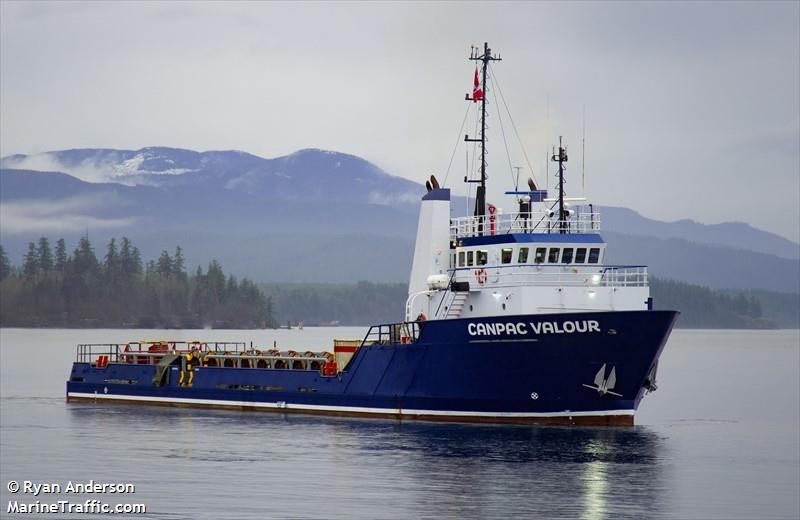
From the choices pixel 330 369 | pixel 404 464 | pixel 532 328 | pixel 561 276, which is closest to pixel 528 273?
pixel 561 276

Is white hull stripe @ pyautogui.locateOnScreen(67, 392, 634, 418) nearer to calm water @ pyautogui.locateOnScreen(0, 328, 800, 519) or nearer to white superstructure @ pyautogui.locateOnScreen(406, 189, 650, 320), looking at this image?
calm water @ pyautogui.locateOnScreen(0, 328, 800, 519)

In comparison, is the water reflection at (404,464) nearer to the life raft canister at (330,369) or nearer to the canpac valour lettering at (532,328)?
the life raft canister at (330,369)

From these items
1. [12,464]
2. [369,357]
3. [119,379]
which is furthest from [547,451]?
[119,379]

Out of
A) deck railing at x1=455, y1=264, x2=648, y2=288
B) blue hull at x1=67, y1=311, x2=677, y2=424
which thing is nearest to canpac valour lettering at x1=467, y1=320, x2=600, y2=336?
blue hull at x1=67, y1=311, x2=677, y2=424

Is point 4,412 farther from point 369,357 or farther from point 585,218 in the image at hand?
point 585,218

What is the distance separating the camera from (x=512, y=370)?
152ft

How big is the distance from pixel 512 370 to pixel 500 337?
1.28 metres

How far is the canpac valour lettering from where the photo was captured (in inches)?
1783

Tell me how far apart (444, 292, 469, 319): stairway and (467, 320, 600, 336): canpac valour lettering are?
298 centimetres

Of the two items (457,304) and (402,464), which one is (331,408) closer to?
(457,304)

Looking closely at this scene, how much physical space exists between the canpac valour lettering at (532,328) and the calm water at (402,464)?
3568 millimetres

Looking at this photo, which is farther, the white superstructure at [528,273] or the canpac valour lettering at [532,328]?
the white superstructure at [528,273]

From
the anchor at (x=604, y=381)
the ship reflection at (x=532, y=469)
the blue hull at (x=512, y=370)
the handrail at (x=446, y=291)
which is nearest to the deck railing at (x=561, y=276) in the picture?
the handrail at (x=446, y=291)

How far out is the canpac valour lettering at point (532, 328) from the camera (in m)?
45.3
